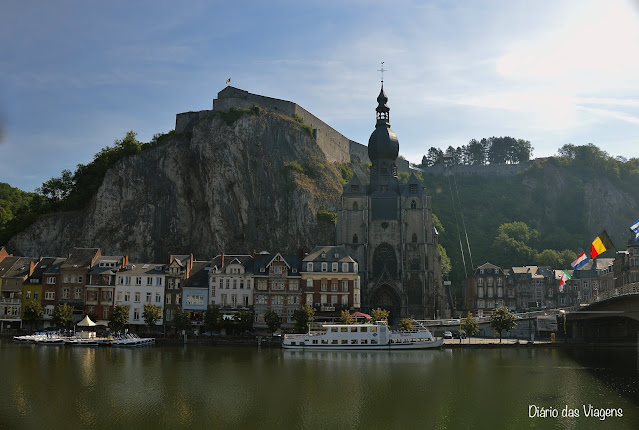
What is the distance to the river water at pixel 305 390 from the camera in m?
27.8

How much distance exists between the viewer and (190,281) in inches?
2778

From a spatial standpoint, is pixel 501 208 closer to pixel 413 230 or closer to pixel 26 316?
pixel 413 230

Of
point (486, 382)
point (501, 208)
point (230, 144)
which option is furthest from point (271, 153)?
point (486, 382)

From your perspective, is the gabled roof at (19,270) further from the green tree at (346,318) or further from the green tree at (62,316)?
the green tree at (346,318)

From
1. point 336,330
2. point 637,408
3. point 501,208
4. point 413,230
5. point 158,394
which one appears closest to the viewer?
point 637,408

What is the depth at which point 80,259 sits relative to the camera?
238 ft

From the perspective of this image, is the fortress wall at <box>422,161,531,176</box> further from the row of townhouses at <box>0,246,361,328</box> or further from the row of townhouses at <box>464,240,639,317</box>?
the row of townhouses at <box>0,246,361,328</box>

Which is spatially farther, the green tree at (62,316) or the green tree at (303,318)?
the green tree at (62,316)

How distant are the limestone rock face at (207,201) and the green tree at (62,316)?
26.6 metres

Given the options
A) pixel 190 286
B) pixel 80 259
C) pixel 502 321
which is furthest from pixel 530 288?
pixel 80 259

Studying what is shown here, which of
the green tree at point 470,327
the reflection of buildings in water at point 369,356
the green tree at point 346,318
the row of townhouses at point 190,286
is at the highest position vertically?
the row of townhouses at point 190,286

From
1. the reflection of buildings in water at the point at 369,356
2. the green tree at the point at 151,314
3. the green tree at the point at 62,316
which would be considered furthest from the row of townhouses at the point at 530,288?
the green tree at the point at 62,316

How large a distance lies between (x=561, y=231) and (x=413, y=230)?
52.2m

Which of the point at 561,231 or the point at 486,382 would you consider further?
the point at 561,231
